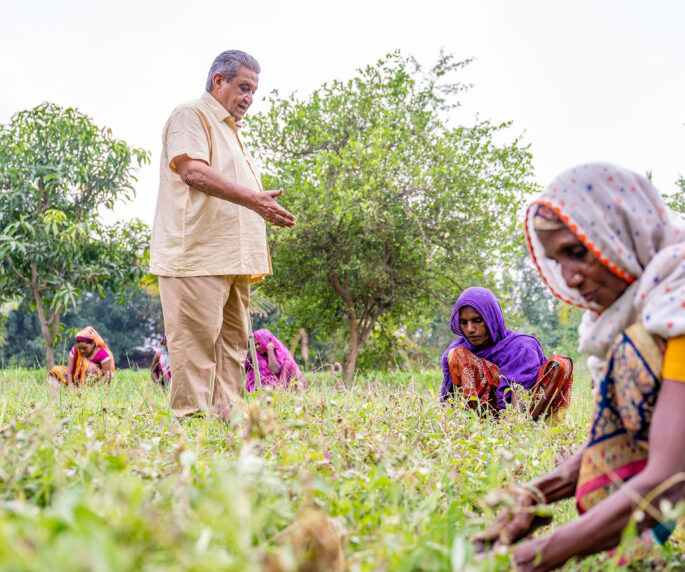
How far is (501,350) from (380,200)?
A: 4711 millimetres

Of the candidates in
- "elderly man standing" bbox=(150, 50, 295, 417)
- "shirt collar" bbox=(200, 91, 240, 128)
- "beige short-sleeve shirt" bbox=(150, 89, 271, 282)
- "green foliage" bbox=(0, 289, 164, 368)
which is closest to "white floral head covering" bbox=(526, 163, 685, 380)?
"elderly man standing" bbox=(150, 50, 295, 417)

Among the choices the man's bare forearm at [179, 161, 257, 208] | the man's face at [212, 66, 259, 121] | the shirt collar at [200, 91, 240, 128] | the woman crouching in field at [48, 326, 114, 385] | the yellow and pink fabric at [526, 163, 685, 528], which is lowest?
the woman crouching in field at [48, 326, 114, 385]

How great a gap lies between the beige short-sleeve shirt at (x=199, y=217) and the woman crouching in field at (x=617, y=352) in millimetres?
2093

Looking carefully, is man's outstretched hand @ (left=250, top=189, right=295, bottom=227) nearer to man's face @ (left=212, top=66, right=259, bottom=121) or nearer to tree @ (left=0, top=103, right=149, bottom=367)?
man's face @ (left=212, top=66, right=259, bottom=121)

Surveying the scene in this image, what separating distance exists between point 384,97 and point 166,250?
695cm

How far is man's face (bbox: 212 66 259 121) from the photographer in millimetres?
3553

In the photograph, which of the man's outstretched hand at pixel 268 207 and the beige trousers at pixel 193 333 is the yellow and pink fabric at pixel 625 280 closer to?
the man's outstretched hand at pixel 268 207

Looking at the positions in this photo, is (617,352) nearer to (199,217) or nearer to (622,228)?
(622,228)

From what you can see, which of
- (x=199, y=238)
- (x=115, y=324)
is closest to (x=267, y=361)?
(x=199, y=238)

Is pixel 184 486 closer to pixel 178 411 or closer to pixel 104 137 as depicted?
pixel 178 411

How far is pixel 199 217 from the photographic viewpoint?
11.1 feet

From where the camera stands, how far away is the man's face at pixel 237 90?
355 centimetres

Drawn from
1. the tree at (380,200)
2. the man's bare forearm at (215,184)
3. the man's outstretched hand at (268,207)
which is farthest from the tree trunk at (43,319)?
the man's outstretched hand at (268,207)

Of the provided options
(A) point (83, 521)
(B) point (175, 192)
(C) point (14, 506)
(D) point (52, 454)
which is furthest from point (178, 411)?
(A) point (83, 521)
